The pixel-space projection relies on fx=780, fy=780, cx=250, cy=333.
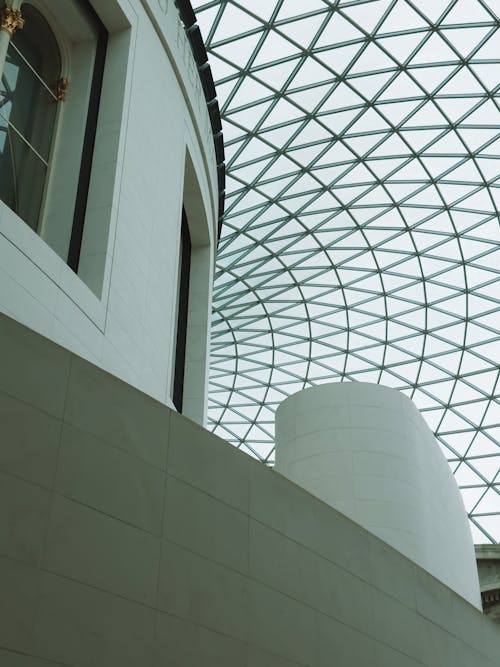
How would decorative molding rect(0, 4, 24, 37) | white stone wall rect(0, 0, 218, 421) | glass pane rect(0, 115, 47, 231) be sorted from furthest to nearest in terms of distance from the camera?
glass pane rect(0, 115, 47, 231) < decorative molding rect(0, 4, 24, 37) < white stone wall rect(0, 0, 218, 421)

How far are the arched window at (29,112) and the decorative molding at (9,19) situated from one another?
794 mm

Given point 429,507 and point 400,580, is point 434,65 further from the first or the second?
point 400,580

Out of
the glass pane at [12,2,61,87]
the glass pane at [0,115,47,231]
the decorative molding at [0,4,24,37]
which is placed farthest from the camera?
the glass pane at [12,2,61,87]

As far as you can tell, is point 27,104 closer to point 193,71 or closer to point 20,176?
point 20,176

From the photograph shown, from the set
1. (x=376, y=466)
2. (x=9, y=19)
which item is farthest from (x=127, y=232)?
(x=376, y=466)

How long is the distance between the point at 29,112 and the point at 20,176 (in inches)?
59.8

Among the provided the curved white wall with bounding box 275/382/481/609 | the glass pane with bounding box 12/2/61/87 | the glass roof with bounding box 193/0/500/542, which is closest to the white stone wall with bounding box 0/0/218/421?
the glass pane with bounding box 12/2/61/87

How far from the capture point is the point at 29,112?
16.0 metres

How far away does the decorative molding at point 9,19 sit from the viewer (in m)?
14.5

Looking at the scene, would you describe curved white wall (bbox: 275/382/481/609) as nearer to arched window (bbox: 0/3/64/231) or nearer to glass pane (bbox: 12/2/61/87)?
arched window (bbox: 0/3/64/231)

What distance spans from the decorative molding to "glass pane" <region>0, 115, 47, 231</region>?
5.42ft

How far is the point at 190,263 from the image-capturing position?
28.6 meters

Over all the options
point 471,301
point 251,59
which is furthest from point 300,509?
point 471,301

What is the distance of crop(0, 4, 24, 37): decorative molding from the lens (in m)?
14.5
